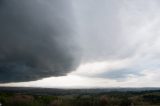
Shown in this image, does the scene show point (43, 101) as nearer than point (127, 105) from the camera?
No

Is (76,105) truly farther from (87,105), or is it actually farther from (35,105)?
(35,105)

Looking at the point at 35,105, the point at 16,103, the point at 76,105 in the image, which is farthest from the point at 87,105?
the point at 16,103

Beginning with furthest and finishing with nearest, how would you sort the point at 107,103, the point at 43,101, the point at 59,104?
the point at 43,101
the point at 107,103
the point at 59,104

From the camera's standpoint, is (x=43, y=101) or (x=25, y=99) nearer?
(x=25, y=99)

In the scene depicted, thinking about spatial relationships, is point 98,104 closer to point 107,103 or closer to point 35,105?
point 107,103

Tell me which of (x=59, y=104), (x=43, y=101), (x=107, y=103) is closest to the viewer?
(x=59, y=104)

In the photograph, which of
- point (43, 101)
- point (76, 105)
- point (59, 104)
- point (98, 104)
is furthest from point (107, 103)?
point (43, 101)

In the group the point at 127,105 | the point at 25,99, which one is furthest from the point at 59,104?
the point at 127,105
